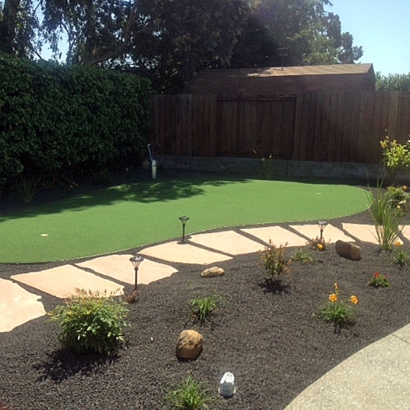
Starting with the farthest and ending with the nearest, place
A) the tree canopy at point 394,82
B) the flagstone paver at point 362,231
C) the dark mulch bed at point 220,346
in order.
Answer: the tree canopy at point 394,82, the flagstone paver at point 362,231, the dark mulch bed at point 220,346

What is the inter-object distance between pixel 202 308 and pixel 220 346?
13.4 inches

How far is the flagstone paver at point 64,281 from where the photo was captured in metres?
3.43

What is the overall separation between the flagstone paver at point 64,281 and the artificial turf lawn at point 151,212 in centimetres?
42

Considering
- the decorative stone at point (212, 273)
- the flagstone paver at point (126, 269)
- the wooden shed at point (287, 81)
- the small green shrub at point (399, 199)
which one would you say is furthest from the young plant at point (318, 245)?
the wooden shed at point (287, 81)

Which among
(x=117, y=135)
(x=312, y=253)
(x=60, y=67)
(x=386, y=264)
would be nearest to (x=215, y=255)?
(x=312, y=253)

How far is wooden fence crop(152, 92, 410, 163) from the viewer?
32.5 feet

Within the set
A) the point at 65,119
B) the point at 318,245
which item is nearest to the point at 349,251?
the point at 318,245

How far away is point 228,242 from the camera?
15.6ft

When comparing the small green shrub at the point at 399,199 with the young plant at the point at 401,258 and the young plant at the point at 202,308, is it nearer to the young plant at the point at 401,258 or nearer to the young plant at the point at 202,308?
the young plant at the point at 401,258

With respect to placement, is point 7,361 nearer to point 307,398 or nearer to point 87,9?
point 307,398

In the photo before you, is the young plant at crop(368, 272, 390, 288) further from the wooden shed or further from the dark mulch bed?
the wooden shed

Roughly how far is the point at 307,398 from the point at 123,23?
1586 cm

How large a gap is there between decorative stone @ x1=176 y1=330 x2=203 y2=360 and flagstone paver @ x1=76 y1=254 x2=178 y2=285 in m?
1.11

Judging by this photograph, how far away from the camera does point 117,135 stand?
9.99 m
